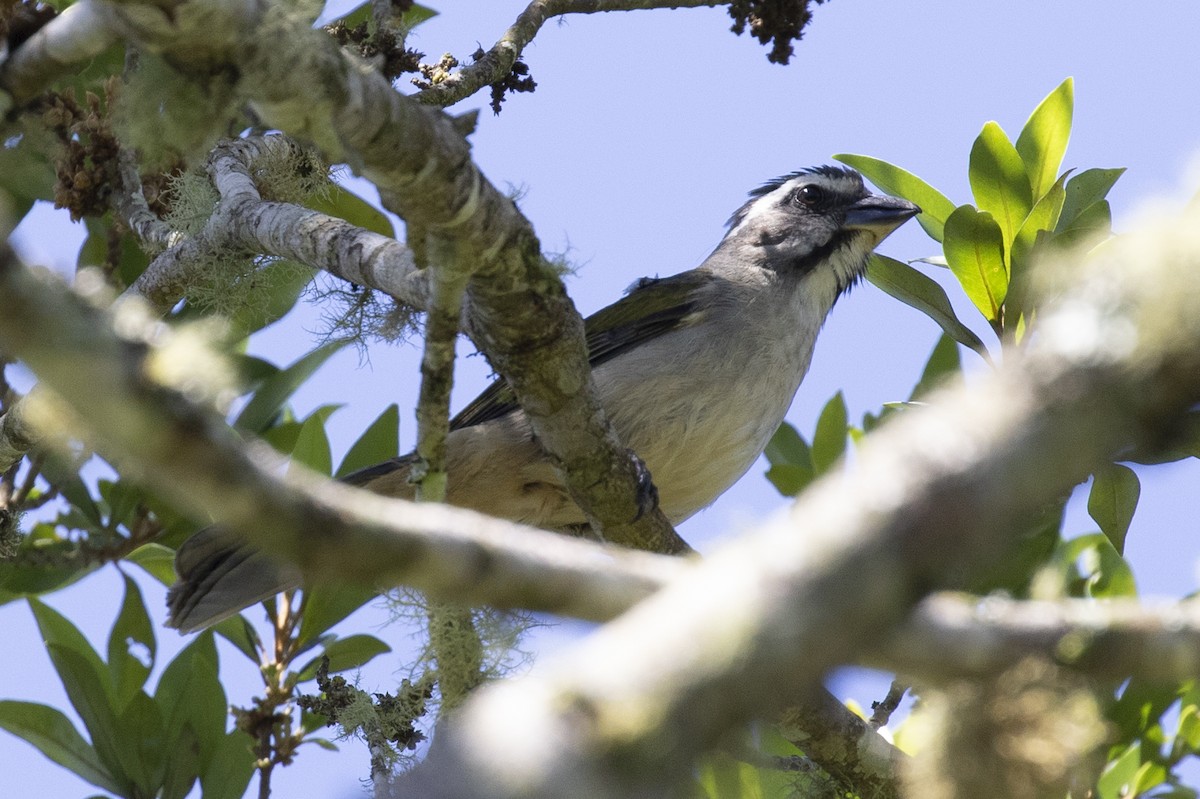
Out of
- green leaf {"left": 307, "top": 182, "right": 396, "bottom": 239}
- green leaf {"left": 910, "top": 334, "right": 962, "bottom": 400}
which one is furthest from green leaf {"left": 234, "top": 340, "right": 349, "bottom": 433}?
green leaf {"left": 910, "top": 334, "right": 962, "bottom": 400}

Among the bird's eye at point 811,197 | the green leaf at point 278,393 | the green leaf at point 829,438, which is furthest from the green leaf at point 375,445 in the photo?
the bird's eye at point 811,197

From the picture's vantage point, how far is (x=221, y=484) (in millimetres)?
1213

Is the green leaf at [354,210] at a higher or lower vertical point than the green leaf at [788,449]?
higher

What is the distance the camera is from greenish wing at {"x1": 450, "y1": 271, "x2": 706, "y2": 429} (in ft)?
15.9

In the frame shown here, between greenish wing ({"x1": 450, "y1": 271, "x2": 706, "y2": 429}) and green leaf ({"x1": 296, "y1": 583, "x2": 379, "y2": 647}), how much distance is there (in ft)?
2.54

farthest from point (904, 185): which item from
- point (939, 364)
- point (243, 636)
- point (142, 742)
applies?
point (142, 742)

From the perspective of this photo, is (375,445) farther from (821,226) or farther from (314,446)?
(821,226)

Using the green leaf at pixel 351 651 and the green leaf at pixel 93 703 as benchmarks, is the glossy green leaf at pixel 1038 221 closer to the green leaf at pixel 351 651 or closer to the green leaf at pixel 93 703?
the green leaf at pixel 351 651

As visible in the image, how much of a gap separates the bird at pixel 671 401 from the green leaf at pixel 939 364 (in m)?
0.46

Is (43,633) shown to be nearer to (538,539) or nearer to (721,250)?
(721,250)

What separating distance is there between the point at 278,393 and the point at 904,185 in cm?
249

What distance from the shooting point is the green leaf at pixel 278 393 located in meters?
4.93

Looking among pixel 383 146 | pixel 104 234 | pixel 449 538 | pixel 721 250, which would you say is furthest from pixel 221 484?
pixel 721 250

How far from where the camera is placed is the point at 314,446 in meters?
4.66
